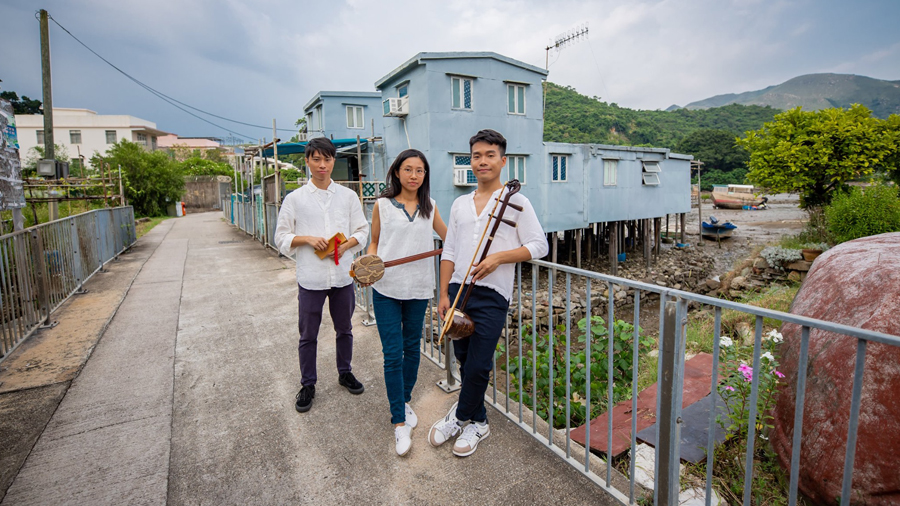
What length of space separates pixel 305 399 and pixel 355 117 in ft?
70.7

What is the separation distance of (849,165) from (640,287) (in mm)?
12896

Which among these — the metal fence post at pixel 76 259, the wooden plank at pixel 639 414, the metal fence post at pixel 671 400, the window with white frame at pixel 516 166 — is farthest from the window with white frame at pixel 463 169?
the metal fence post at pixel 671 400

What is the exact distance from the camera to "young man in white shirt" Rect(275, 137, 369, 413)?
3.07m

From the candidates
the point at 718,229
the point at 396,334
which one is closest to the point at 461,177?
the point at 396,334

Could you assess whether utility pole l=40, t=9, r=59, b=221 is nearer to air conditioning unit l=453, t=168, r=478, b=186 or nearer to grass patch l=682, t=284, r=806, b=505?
air conditioning unit l=453, t=168, r=478, b=186

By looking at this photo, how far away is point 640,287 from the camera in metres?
2.07

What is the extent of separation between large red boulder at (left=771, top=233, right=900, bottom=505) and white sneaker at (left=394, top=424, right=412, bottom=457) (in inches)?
78.2

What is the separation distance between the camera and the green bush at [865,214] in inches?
362

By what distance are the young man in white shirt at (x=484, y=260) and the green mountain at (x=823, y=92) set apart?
526ft

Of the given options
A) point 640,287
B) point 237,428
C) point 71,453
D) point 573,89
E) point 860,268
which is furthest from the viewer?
point 573,89

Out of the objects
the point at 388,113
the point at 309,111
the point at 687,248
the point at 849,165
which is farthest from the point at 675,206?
the point at 309,111

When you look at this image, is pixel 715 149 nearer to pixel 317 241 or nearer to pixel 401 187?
pixel 401 187

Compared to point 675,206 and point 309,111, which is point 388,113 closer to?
point 309,111

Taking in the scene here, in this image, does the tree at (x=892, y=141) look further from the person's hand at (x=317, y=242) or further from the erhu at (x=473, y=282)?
the person's hand at (x=317, y=242)
